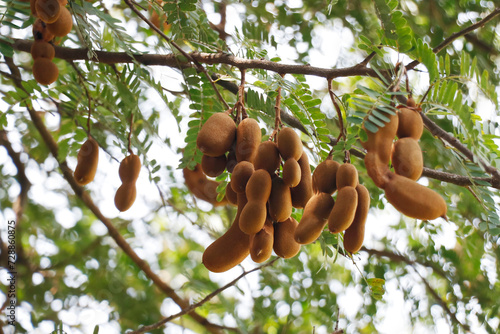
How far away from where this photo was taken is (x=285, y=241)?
635 millimetres

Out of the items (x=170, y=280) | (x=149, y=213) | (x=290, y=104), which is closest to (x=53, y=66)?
(x=290, y=104)

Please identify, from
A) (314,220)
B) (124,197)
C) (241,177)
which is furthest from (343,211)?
(124,197)

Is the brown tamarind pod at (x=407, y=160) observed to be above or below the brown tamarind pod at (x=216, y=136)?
above

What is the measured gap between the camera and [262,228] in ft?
2.02

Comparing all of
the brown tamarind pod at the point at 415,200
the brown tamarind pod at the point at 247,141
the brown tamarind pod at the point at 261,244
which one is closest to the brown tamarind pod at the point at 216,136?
the brown tamarind pod at the point at 247,141

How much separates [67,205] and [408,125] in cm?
170

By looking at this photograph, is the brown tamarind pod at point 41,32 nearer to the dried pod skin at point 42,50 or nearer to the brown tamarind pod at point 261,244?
the dried pod skin at point 42,50

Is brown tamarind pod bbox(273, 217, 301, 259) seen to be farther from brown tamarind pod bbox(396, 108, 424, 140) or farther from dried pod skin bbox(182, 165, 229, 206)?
dried pod skin bbox(182, 165, 229, 206)

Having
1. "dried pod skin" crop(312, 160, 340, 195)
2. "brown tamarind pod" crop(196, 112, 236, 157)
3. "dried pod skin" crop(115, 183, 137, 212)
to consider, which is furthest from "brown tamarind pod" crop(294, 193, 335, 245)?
"dried pod skin" crop(115, 183, 137, 212)

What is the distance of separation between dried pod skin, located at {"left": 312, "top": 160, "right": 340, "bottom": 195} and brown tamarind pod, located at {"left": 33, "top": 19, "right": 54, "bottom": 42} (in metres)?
0.58

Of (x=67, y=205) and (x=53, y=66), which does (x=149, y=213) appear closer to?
(x=67, y=205)

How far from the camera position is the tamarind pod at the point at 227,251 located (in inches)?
24.5

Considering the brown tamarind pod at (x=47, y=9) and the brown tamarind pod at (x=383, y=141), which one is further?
the brown tamarind pod at (x=47, y=9)

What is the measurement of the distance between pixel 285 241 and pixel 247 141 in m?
0.13
